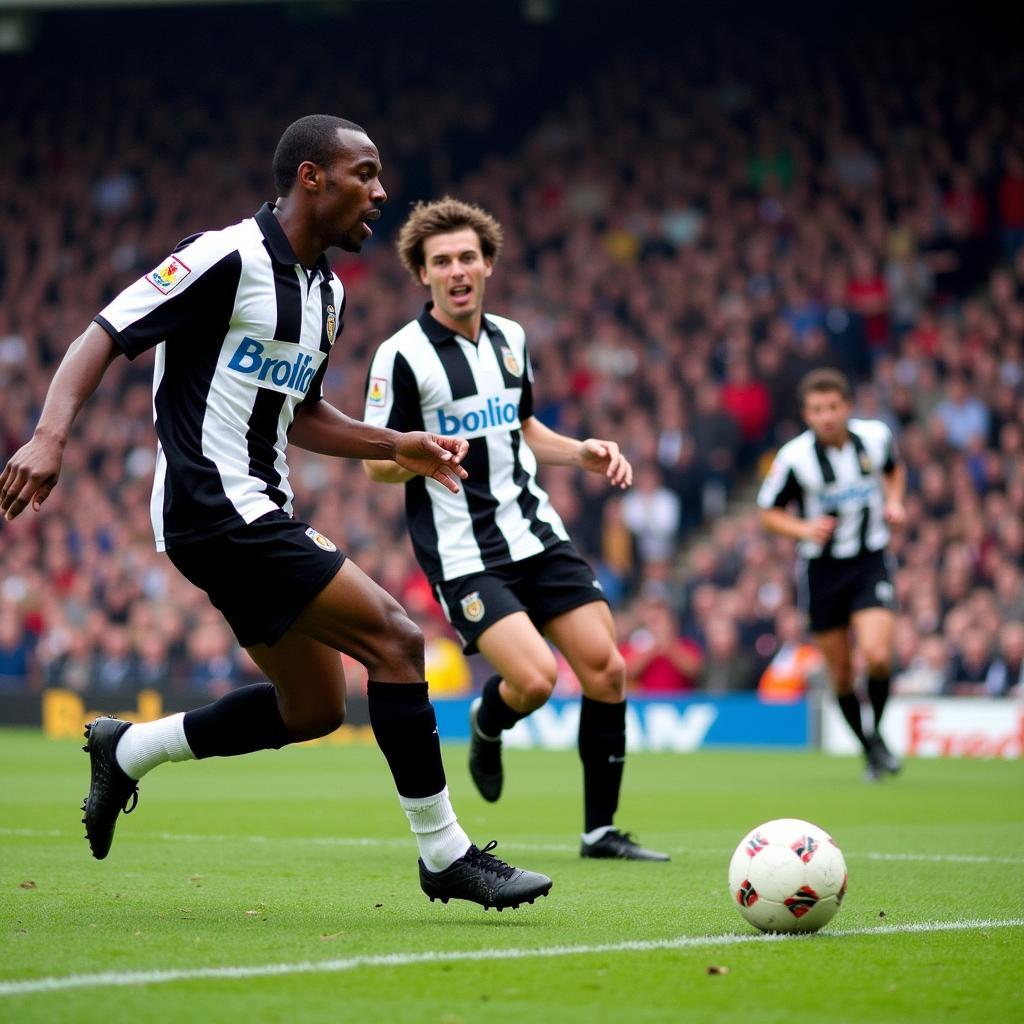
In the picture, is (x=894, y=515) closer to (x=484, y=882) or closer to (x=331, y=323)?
(x=331, y=323)

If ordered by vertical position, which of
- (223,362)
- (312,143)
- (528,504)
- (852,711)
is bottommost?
(852,711)

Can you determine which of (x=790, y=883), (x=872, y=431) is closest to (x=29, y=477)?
(x=790, y=883)

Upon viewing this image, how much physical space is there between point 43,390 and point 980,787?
1660cm

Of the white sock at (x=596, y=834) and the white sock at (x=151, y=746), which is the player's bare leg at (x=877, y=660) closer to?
the white sock at (x=596, y=834)

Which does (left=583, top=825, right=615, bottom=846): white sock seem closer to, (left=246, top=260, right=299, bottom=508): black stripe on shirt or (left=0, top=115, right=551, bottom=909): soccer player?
(left=0, top=115, right=551, bottom=909): soccer player

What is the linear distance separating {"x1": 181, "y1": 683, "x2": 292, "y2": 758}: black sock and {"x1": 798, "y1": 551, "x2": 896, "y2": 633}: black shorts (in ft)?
21.6

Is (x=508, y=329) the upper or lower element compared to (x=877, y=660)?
upper

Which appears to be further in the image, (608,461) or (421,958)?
(608,461)

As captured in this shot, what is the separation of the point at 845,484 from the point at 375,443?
6538 millimetres

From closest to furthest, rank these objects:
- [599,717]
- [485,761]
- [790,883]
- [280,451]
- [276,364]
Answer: [790,883]
[276,364]
[280,451]
[599,717]
[485,761]

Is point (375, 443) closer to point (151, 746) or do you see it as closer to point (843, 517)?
point (151, 746)

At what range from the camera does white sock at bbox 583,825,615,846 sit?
→ 7363 mm

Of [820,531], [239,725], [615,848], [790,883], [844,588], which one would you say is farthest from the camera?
[844,588]

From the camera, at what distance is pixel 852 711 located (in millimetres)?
11797
